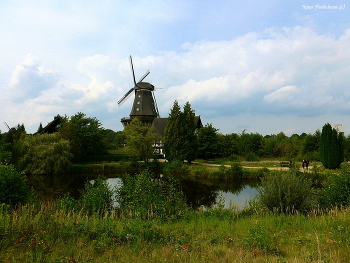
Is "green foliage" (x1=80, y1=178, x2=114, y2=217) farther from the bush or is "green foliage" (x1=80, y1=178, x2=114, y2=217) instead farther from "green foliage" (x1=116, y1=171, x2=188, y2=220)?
the bush

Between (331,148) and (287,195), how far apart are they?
54.8ft

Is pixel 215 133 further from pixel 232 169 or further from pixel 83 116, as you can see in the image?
pixel 83 116

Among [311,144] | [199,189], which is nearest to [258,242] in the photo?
[199,189]

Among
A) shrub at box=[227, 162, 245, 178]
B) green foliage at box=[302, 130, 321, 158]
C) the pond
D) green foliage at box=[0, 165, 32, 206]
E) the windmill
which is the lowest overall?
the pond

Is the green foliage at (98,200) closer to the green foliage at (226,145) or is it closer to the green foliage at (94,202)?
the green foliage at (94,202)

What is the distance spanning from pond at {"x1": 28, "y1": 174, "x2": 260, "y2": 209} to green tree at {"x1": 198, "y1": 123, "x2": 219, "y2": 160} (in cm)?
1142

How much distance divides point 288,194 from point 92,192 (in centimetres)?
576

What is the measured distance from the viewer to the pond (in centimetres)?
1482

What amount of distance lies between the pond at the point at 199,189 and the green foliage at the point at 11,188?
6.84m

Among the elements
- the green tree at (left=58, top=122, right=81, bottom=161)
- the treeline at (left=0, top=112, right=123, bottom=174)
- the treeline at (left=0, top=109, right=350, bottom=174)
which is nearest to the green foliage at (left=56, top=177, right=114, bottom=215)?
the treeline at (left=0, top=109, right=350, bottom=174)

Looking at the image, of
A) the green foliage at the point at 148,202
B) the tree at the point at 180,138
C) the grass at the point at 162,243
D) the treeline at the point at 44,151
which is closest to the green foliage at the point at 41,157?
the treeline at the point at 44,151

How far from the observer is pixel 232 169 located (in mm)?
22797

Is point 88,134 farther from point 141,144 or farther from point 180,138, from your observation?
point 180,138

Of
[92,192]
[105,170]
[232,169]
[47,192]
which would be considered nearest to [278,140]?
[232,169]
